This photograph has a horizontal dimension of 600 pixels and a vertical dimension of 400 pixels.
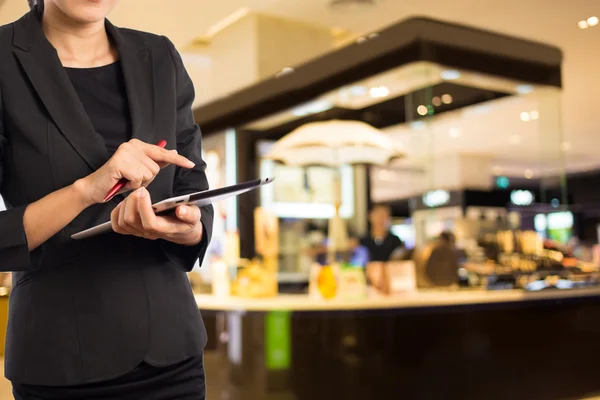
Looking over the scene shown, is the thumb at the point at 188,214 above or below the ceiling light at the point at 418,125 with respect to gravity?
below

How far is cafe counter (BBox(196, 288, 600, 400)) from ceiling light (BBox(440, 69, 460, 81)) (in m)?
1.83

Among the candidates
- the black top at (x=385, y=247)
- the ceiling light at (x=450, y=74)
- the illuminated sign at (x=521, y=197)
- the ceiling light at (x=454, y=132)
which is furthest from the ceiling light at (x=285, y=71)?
the illuminated sign at (x=521, y=197)

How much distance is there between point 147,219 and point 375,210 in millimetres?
4191

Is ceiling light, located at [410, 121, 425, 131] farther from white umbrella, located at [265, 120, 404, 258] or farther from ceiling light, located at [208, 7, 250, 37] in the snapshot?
ceiling light, located at [208, 7, 250, 37]

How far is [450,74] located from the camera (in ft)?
16.0

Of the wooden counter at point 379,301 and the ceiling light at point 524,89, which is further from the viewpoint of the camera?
the ceiling light at point 524,89

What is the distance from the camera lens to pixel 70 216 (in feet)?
2.35

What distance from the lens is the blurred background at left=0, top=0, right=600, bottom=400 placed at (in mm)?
3301

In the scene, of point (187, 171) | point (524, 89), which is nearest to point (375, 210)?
point (524, 89)

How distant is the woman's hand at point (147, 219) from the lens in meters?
0.67

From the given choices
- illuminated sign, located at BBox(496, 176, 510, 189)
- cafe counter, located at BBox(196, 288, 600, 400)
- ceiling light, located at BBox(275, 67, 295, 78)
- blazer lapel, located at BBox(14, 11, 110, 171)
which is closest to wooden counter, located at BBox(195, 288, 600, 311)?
cafe counter, located at BBox(196, 288, 600, 400)

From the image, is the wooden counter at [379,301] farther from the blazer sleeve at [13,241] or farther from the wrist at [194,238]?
the blazer sleeve at [13,241]

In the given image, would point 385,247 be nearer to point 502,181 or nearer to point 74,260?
point 74,260

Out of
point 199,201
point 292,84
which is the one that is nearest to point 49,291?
point 199,201
